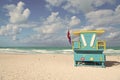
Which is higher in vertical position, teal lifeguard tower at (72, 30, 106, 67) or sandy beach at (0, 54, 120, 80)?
teal lifeguard tower at (72, 30, 106, 67)

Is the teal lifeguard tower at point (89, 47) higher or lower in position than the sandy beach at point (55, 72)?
higher

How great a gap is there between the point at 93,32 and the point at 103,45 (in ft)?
3.50

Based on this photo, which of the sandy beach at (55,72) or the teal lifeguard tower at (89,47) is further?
the teal lifeguard tower at (89,47)

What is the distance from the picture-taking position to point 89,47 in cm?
1220

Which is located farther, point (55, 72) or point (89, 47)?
point (89, 47)

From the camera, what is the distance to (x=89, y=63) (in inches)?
531

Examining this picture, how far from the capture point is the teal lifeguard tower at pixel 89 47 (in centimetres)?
1184

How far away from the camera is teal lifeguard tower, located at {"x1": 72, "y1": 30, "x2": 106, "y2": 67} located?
11.8 meters

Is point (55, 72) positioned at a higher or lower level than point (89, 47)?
lower

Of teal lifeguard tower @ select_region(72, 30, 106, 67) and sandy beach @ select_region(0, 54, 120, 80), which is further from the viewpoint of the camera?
teal lifeguard tower @ select_region(72, 30, 106, 67)

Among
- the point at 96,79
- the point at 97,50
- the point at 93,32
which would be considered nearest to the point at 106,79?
the point at 96,79

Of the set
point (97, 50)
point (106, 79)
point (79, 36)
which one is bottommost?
point (106, 79)

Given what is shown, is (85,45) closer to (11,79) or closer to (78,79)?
(78,79)

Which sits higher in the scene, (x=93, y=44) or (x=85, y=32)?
(x=85, y=32)
